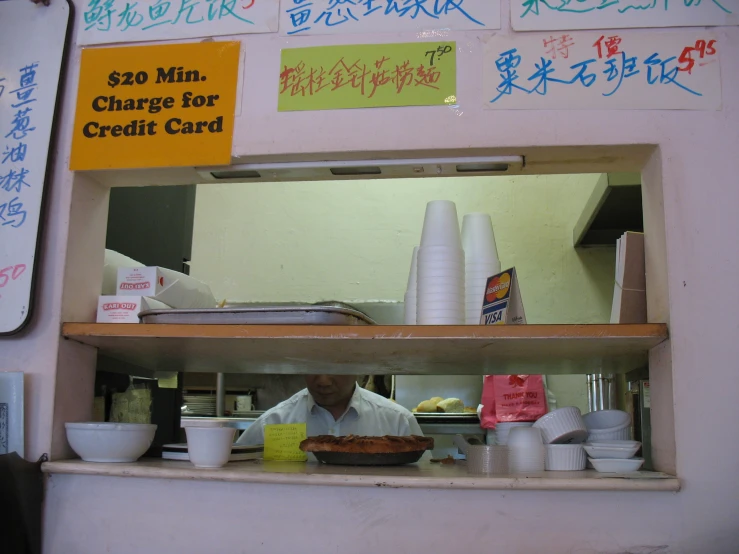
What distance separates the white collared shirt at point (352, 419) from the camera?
347 centimetres

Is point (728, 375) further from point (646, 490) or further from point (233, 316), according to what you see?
point (233, 316)

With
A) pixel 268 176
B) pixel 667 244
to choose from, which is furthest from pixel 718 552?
pixel 268 176

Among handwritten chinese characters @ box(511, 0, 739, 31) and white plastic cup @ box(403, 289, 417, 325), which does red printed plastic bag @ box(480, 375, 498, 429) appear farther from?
handwritten chinese characters @ box(511, 0, 739, 31)

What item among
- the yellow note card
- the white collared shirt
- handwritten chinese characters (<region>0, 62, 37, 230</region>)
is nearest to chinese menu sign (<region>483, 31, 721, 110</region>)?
the yellow note card

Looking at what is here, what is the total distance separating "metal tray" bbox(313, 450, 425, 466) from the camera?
1.77 metres

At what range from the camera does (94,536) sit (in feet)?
5.31

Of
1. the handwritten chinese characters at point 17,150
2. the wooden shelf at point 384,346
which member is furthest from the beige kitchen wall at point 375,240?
the handwritten chinese characters at point 17,150

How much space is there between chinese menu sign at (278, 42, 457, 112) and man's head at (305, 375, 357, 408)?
1.79m

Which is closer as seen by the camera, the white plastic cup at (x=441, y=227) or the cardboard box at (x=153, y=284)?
the white plastic cup at (x=441, y=227)

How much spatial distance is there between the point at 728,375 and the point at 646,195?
472 mm

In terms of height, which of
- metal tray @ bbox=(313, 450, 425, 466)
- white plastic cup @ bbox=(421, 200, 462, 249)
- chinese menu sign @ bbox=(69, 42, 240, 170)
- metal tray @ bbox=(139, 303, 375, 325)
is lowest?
metal tray @ bbox=(313, 450, 425, 466)

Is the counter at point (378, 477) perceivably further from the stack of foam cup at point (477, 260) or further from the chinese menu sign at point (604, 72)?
the chinese menu sign at point (604, 72)

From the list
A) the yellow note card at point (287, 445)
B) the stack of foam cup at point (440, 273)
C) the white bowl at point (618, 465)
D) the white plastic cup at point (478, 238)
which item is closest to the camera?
the white bowl at point (618, 465)

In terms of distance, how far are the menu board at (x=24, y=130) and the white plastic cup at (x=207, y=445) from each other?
508mm
